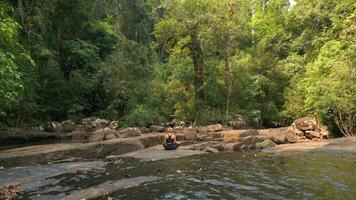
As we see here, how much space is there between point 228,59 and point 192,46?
114 inches

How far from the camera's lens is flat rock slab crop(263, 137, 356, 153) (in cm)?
1998

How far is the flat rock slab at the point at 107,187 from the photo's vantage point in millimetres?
10492

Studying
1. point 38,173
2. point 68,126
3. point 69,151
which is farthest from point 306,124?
point 38,173

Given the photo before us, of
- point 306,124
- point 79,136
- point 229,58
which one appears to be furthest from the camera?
point 229,58

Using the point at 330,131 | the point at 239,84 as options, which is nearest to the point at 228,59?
the point at 239,84

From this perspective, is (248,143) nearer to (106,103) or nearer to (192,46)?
(192,46)

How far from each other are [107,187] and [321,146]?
541 inches

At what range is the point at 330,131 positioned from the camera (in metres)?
24.9

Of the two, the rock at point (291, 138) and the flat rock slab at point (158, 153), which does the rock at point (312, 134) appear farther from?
the flat rock slab at point (158, 153)

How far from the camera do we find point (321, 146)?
21047 mm

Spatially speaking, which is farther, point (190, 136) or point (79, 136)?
point (79, 136)

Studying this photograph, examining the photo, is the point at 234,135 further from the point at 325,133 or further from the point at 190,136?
the point at 325,133

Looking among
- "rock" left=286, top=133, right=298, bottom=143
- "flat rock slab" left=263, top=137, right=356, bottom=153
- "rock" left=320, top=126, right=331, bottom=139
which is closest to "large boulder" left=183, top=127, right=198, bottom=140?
"flat rock slab" left=263, top=137, right=356, bottom=153

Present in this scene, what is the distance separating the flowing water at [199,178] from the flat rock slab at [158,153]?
64 centimetres
